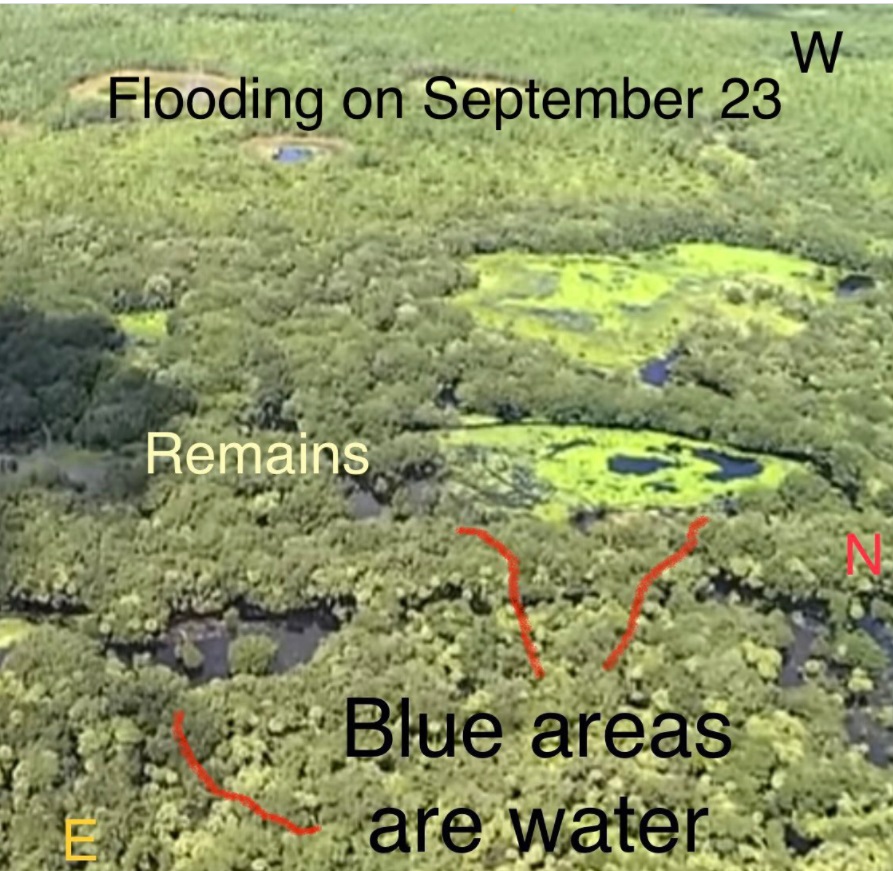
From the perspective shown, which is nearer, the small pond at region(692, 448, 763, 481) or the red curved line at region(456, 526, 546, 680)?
the red curved line at region(456, 526, 546, 680)

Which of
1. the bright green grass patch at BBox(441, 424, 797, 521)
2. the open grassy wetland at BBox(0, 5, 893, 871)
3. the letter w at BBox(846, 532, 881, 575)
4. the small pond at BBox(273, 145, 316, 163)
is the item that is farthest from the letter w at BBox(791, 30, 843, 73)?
the letter w at BBox(846, 532, 881, 575)

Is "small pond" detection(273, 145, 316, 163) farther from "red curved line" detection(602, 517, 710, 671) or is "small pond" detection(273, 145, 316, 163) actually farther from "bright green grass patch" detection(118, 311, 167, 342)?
"red curved line" detection(602, 517, 710, 671)

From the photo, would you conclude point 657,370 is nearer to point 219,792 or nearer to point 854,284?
point 854,284

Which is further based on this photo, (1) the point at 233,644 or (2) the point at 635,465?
(2) the point at 635,465

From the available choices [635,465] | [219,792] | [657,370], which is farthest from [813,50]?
[219,792]

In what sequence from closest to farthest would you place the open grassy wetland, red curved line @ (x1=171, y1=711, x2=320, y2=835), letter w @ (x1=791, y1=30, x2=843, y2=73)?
red curved line @ (x1=171, y1=711, x2=320, y2=835)
the open grassy wetland
letter w @ (x1=791, y1=30, x2=843, y2=73)

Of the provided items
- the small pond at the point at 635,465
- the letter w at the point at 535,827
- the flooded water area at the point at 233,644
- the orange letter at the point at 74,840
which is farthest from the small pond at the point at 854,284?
the orange letter at the point at 74,840
